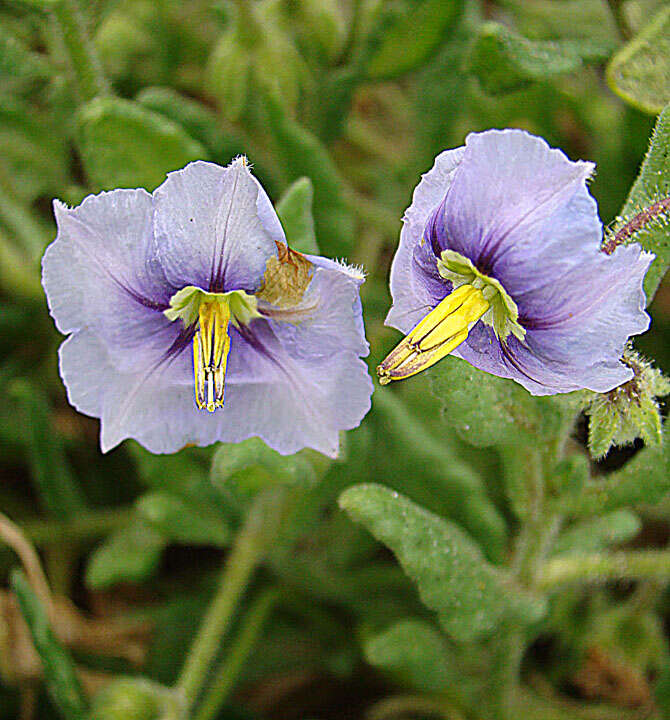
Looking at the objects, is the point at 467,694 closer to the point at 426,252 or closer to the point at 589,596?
the point at 589,596

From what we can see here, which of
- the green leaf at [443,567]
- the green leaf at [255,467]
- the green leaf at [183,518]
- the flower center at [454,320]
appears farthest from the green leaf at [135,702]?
the flower center at [454,320]

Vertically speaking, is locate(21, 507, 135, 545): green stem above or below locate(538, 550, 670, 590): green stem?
below

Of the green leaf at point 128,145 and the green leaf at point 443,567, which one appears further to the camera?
the green leaf at point 128,145

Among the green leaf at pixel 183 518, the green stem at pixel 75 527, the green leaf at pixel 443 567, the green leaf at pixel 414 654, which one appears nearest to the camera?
the green leaf at pixel 443 567

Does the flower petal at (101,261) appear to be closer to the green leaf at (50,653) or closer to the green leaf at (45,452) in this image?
the green leaf at (50,653)

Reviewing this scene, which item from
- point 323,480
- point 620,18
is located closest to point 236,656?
point 323,480

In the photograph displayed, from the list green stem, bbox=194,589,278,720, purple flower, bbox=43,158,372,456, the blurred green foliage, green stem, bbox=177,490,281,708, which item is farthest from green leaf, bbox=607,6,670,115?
green stem, bbox=194,589,278,720

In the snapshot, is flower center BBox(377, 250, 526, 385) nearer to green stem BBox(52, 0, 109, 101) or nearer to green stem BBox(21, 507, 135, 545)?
green stem BBox(52, 0, 109, 101)
